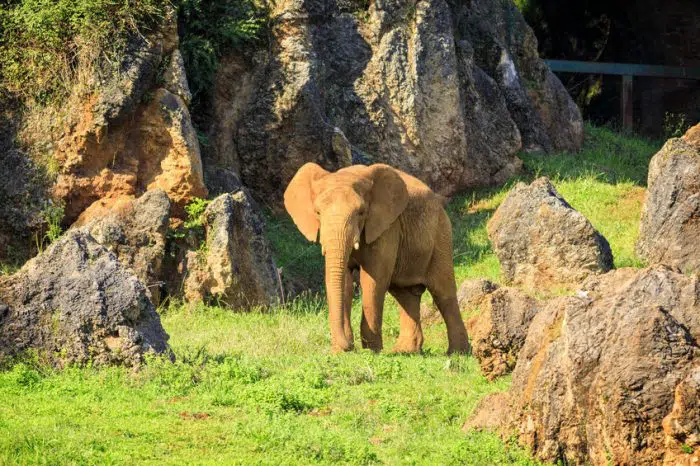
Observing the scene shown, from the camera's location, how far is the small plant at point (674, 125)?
30.5 meters

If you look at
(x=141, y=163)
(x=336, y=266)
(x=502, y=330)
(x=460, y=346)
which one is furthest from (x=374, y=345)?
(x=141, y=163)

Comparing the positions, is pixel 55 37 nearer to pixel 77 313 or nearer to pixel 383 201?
pixel 383 201

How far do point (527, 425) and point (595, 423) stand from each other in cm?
73

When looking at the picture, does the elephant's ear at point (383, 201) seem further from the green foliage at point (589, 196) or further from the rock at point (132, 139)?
the green foliage at point (589, 196)

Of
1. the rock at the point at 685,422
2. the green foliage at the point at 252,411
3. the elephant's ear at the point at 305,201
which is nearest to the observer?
the rock at the point at 685,422

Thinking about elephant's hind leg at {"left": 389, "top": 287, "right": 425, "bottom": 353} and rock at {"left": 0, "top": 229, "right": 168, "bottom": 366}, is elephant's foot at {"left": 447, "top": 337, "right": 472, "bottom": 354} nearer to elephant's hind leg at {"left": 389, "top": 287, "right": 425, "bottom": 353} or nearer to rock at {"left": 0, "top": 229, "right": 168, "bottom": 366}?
elephant's hind leg at {"left": 389, "top": 287, "right": 425, "bottom": 353}

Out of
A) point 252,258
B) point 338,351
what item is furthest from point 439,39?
point 338,351

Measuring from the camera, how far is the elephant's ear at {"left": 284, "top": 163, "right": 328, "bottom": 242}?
14383 millimetres

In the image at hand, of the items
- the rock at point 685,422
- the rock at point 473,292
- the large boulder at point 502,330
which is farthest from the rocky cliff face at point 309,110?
the rock at point 685,422

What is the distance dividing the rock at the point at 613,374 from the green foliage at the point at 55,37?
10251 millimetres

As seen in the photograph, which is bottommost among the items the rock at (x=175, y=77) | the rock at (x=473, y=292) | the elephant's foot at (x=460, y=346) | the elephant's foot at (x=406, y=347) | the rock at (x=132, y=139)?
the elephant's foot at (x=460, y=346)

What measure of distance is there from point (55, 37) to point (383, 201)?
612cm

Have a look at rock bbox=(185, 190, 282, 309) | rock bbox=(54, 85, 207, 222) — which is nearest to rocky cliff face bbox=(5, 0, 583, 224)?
rock bbox=(54, 85, 207, 222)

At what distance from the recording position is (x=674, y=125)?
31.1 meters
